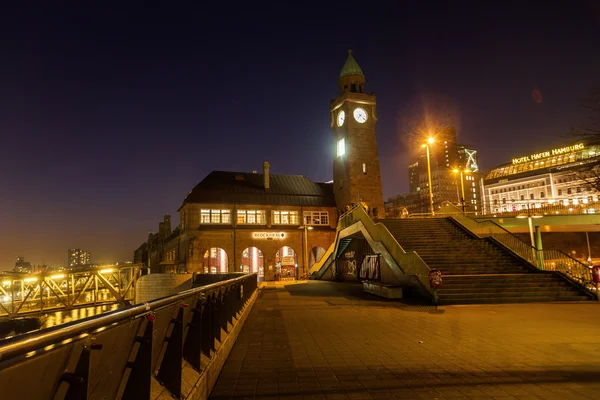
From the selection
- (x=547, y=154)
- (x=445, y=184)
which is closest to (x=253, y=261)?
(x=547, y=154)

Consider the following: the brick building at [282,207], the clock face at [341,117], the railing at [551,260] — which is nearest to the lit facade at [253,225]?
the brick building at [282,207]

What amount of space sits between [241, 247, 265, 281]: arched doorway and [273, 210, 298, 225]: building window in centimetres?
458

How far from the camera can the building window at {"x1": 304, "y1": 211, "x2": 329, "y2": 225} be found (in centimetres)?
4969

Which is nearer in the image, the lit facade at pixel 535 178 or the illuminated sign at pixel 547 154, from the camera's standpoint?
the lit facade at pixel 535 178

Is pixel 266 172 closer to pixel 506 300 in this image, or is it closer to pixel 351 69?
pixel 351 69

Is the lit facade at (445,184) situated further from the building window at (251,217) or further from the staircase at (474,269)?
the staircase at (474,269)

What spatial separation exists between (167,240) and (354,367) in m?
56.8

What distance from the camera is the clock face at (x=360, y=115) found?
162 feet

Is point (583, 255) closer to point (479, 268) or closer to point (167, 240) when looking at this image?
point (479, 268)

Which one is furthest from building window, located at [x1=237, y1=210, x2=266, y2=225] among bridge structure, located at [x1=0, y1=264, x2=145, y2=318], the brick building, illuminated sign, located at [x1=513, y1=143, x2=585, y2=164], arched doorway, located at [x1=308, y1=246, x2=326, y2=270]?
illuminated sign, located at [x1=513, y1=143, x2=585, y2=164]

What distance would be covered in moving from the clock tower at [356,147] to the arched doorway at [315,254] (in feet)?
20.0

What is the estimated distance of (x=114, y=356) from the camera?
2.79m

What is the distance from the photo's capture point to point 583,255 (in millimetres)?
60062

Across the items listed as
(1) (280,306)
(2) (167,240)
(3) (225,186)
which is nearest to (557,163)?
(3) (225,186)
